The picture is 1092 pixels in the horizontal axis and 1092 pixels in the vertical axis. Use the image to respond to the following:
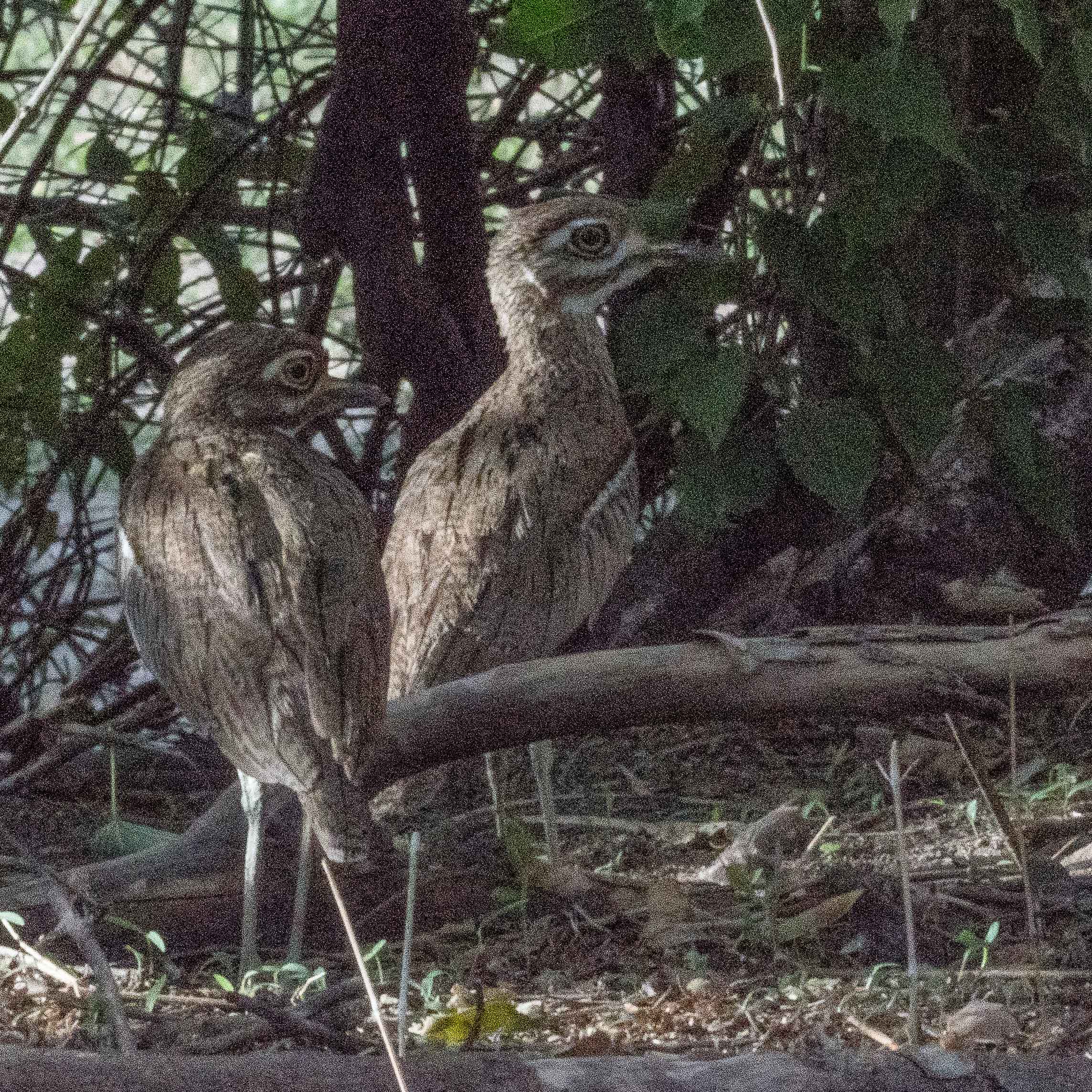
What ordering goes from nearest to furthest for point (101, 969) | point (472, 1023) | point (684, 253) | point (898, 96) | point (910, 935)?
point (101, 969) < point (910, 935) < point (472, 1023) < point (898, 96) < point (684, 253)

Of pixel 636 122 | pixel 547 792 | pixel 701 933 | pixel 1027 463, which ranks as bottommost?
pixel 701 933

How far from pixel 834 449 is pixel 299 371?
1251 mm

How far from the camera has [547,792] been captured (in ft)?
15.5

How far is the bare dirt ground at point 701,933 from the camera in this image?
3.22 m

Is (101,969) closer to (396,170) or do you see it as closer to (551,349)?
(551,349)

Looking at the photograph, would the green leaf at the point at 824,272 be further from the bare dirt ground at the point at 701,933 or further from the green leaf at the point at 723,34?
the bare dirt ground at the point at 701,933

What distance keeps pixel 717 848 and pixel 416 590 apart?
886 millimetres

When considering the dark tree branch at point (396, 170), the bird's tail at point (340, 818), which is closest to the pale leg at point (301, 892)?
the bird's tail at point (340, 818)

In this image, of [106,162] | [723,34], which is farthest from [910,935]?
[106,162]

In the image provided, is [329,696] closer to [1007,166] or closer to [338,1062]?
[338,1062]

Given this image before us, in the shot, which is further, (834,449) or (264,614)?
(834,449)

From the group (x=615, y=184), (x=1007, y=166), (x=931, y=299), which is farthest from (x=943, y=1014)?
(x=615, y=184)

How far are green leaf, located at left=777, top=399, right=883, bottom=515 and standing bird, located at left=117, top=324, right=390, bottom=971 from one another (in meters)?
1.14

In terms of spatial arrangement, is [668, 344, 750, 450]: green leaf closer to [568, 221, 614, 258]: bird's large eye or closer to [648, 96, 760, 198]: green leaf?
[648, 96, 760, 198]: green leaf
